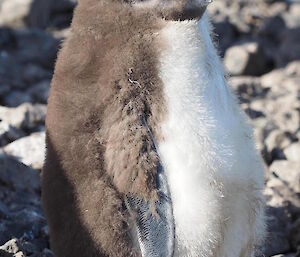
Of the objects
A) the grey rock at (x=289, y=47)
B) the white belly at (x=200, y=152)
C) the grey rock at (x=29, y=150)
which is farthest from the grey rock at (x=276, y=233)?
the grey rock at (x=289, y=47)

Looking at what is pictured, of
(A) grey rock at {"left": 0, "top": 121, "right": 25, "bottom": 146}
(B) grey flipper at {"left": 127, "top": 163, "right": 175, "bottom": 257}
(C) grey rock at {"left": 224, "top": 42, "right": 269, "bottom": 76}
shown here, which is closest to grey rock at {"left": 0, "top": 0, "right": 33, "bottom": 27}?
(C) grey rock at {"left": 224, "top": 42, "right": 269, "bottom": 76}

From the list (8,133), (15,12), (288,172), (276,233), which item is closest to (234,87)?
(288,172)

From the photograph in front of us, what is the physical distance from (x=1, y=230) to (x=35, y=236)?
17cm

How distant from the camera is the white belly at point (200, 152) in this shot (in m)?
3.37

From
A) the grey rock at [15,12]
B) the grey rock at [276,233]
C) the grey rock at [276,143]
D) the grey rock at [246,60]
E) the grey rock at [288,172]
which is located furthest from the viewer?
the grey rock at [15,12]

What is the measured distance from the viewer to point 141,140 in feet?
11.0

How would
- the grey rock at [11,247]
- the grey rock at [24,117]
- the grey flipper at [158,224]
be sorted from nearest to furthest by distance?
the grey flipper at [158,224] → the grey rock at [11,247] → the grey rock at [24,117]

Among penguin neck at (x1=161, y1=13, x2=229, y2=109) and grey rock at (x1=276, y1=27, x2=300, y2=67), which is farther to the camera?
grey rock at (x1=276, y1=27, x2=300, y2=67)

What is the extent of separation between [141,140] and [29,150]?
2.03 meters

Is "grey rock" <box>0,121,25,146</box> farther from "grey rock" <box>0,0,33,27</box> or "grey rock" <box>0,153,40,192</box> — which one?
"grey rock" <box>0,0,33,27</box>

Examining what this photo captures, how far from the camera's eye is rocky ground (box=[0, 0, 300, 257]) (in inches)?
181

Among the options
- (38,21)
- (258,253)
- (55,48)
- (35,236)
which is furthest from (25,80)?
(258,253)

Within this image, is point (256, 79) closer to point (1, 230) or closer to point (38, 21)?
point (38, 21)

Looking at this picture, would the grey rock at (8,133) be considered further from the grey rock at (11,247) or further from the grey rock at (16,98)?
the grey rock at (11,247)
